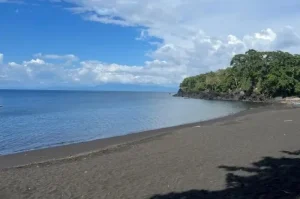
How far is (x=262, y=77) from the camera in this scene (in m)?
97.2

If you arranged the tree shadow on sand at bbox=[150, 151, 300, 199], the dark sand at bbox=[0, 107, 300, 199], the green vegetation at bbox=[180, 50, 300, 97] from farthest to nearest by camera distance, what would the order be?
the green vegetation at bbox=[180, 50, 300, 97] < the dark sand at bbox=[0, 107, 300, 199] < the tree shadow on sand at bbox=[150, 151, 300, 199]

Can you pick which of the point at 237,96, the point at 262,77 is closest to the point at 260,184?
the point at 262,77

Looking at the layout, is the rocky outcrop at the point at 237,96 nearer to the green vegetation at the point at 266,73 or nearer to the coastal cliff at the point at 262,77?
the coastal cliff at the point at 262,77

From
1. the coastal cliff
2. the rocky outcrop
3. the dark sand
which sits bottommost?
the dark sand

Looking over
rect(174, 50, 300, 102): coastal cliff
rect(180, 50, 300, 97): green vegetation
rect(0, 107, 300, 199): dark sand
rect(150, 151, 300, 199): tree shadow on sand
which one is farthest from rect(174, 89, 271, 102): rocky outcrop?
rect(150, 151, 300, 199): tree shadow on sand

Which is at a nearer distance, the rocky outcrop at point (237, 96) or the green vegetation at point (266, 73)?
the green vegetation at point (266, 73)

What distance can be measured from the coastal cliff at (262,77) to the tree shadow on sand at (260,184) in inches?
3311

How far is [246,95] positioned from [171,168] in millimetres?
93290

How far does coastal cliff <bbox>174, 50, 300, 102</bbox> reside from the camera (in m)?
92.6

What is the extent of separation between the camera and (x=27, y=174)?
11945 millimetres

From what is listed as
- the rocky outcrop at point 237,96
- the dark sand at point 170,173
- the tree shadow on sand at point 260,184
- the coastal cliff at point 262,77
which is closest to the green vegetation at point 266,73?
the coastal cliff at point 262,77

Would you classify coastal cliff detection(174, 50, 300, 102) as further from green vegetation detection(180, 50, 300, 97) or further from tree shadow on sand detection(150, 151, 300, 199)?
tree shadow on sand detection(150, 151, 300, 199)

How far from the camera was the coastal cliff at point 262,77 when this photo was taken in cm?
9262

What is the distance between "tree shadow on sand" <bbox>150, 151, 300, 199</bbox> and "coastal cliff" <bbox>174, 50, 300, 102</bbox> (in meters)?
84.1
